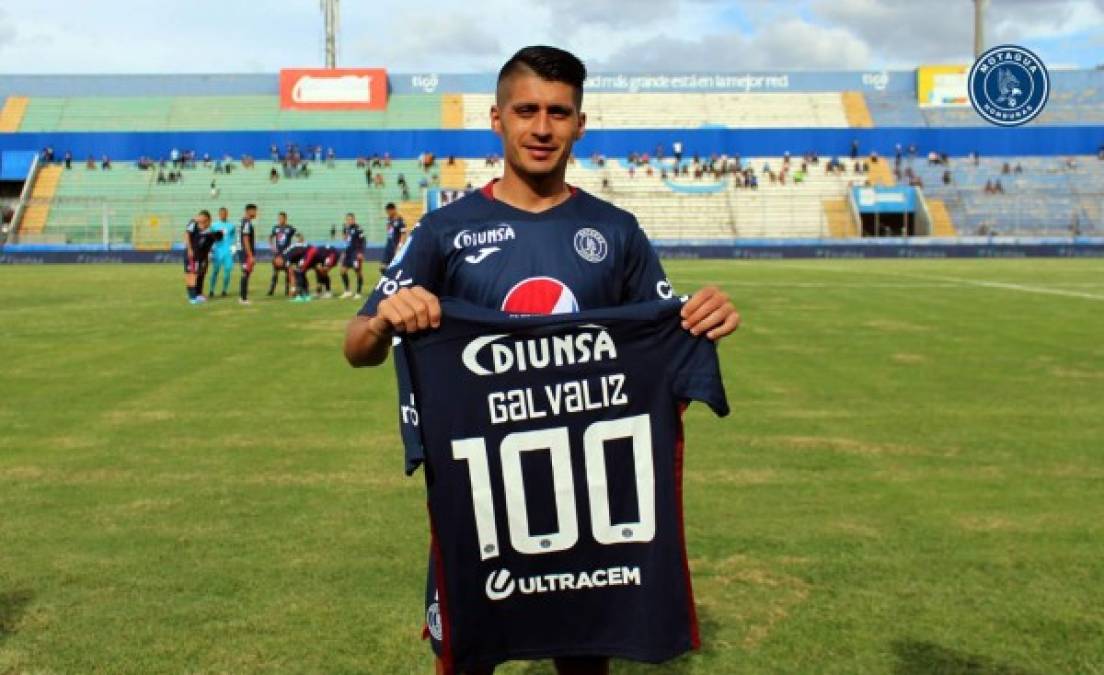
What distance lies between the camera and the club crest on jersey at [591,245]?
3.10 meters

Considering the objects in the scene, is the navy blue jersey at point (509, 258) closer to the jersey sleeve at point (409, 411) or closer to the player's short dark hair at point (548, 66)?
the jersey sleeve at point (409, 411)

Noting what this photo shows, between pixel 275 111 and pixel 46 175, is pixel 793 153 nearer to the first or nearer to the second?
pixel 275 111

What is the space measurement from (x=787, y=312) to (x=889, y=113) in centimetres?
5426

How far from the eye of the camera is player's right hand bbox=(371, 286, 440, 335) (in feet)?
9.42

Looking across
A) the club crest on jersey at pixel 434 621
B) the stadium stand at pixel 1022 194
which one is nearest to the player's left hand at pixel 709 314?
the club crest on jersey at pixel 434 621

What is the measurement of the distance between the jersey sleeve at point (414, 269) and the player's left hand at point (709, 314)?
665mm

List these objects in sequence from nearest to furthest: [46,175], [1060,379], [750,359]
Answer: [1060,379] < [750,359] < [46,175]

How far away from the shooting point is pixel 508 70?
3.17 meters

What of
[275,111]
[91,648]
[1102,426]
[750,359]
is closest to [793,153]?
[275,111]

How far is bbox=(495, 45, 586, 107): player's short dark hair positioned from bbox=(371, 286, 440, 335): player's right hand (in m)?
0.63

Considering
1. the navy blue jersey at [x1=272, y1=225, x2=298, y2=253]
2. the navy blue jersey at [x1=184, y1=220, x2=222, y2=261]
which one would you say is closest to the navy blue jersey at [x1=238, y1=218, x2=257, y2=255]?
the navy blue jersey at [x1=272, y1=225, x2=298, y2=253]

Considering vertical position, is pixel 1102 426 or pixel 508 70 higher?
pixel 508 70

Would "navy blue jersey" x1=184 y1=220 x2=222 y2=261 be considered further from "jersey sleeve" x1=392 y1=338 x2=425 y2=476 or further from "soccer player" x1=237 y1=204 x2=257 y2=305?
"jersey sleeve" x1=392 y1=338 x2=425 y2=476

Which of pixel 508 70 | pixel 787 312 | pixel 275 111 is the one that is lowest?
pixel 787 312
